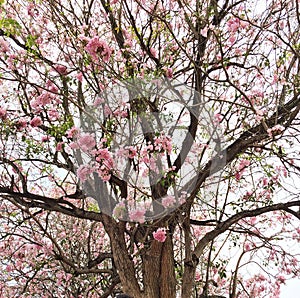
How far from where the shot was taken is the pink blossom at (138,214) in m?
3.34

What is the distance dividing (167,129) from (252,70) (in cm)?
112

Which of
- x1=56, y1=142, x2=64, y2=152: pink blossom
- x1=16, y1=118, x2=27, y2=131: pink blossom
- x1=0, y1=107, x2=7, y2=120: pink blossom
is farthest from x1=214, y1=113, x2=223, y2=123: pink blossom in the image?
x1=0, y1=107, x2=7, y2=120: pink blossom

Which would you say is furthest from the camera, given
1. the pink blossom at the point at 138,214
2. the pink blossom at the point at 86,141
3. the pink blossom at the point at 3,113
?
the pink blossom at the point at 3,113

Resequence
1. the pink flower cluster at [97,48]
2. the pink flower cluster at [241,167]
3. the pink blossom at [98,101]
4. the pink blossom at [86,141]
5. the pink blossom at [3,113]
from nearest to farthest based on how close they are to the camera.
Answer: the pink flower cluster at [97,48], the pink blossom at [86,141], the pink blossom at [98,101], the pink blossom at [3,113], the pink flower cluster at [241,167]

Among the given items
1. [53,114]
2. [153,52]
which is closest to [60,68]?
[53,114]

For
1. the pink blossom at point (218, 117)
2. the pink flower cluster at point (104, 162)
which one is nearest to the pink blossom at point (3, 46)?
the pink flower cluster at point (104, 162)

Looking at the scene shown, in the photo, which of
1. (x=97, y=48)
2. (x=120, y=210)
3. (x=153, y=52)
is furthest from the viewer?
(x=153, y=52)

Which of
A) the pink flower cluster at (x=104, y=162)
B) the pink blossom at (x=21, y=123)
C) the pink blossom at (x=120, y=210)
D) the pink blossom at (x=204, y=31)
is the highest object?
the pink blossom at (x=204, y=31)

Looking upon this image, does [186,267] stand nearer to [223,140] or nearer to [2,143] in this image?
[223,140]

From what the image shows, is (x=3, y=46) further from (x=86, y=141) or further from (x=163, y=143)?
(x=163, y=143)

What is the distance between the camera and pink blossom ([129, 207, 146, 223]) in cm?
334

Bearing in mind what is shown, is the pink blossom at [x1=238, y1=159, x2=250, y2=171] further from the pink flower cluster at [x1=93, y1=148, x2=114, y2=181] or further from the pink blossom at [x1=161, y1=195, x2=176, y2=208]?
the pink flower cluster at [x1=93, y1=148, x2=114, y2=181]

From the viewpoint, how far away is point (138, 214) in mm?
3346

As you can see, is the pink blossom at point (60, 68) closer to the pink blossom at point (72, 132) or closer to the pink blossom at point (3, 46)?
the pink blossom at point (3, 46)
